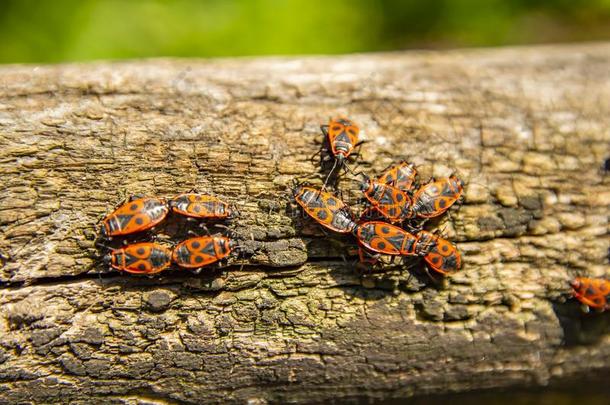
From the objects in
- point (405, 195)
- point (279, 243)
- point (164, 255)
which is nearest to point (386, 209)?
point (405, 195)

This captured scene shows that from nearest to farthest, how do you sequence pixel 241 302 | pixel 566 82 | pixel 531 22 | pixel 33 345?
pixel 33 345 < pixel 241 302 < pixel 566 82 < pixel 531 22

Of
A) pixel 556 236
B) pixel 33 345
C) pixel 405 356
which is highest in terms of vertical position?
pixel 556 236

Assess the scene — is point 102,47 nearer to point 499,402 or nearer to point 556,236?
point 556,236

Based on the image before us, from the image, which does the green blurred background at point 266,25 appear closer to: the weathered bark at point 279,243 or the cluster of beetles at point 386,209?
the weathered bark at point 279,243

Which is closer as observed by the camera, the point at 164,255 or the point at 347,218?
the point at 164,255

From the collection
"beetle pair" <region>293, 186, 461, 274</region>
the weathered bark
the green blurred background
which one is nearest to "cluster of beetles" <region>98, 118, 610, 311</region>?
"beetle pair" <region>293, 186, 461, 274</region>

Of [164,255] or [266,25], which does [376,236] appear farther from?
[266,25]

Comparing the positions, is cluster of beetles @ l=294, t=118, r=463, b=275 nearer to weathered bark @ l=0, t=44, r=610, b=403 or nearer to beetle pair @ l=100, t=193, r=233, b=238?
weathered bark @ l=0, t=44, r=610, b=403

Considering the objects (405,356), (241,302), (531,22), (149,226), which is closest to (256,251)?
(241,302)
